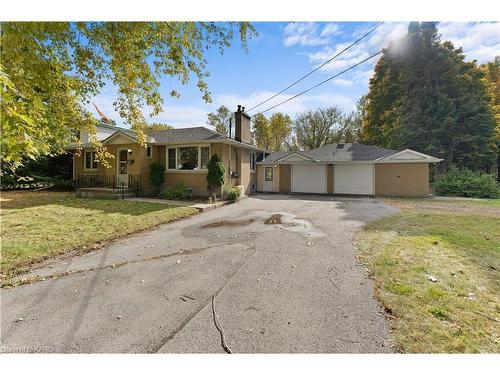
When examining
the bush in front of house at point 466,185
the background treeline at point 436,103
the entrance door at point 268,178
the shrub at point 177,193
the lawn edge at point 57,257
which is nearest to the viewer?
the lawn edge at point 57,257

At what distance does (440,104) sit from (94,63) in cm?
2618

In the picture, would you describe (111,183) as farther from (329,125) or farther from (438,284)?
(329,125)

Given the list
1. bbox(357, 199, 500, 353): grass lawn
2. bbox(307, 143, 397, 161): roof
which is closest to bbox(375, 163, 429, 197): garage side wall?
bbox(307, 143, 397, 161): roof

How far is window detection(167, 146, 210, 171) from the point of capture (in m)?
12.9

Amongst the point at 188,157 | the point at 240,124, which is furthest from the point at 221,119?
the point at 188,157

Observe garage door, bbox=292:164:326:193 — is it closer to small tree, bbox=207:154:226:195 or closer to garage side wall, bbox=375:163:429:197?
garage side wall, bbox=375:163:429:197

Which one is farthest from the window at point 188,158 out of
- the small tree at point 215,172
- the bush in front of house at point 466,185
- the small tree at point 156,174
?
the bush in front of house at point 466,185

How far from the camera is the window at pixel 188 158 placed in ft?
43.2

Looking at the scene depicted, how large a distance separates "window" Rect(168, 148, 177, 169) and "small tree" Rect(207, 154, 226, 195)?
270cm

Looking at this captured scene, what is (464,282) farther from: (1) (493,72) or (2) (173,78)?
(1) (493,72)

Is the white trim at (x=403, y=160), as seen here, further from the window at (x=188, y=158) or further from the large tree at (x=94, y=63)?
the large tree at (x=94, y=63)

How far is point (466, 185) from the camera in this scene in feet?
55.0

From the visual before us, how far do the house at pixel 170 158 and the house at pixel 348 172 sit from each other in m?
4.27
